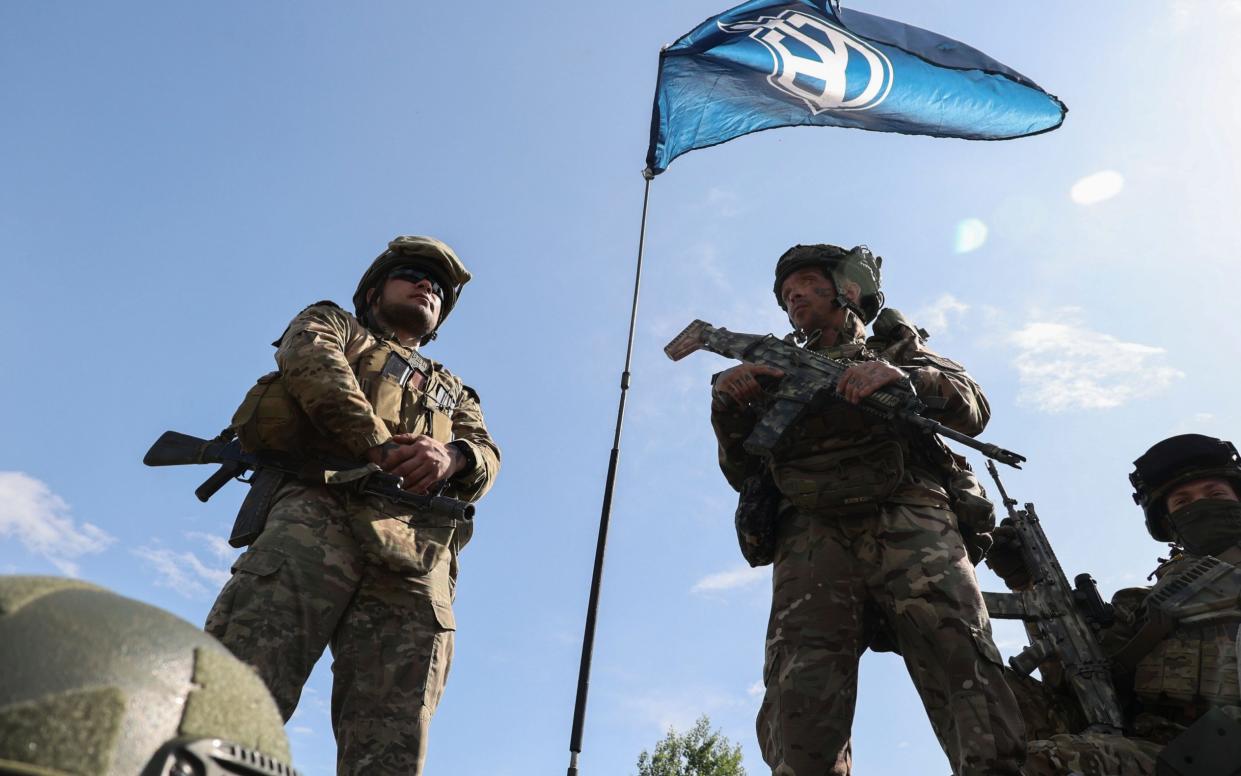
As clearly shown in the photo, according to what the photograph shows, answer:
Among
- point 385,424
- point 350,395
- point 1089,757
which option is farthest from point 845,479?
point 350,395

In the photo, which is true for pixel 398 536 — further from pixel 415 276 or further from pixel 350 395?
pixel 415 276

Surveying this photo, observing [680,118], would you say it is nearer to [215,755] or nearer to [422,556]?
[422,556]

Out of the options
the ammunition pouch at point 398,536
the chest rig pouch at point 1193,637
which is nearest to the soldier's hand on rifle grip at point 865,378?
the ammunition pouch at point 398,536

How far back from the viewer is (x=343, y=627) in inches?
132

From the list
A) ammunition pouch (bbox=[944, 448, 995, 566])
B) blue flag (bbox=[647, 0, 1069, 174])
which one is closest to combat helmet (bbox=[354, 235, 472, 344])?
ammunition pouch (bbox=[944, 448, 995, 566])

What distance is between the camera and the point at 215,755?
121cm

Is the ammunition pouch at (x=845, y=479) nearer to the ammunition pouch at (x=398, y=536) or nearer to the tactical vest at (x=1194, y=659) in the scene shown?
the ammunition pouch at (x=398, y=536)

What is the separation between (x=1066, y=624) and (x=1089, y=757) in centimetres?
125

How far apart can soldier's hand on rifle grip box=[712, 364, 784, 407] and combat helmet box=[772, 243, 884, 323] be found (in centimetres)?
58

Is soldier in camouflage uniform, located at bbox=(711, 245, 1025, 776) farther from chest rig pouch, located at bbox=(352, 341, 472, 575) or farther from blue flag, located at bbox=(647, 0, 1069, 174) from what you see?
blue flag, located at bbox=(647, 0, 1069, 174)

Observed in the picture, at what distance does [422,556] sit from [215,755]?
2278mm

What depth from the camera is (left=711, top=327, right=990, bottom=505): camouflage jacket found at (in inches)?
155

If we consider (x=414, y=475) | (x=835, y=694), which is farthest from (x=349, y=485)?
(x=835, y=694)

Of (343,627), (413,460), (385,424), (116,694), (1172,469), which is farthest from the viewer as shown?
(1172,469)
